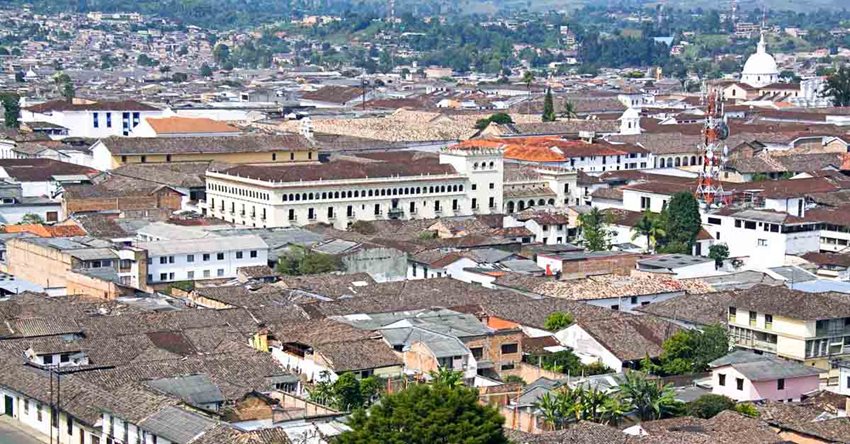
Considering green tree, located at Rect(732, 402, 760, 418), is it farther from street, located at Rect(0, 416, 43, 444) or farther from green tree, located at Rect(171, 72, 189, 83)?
green tree, located at Rect(171, 72, 189, 83)

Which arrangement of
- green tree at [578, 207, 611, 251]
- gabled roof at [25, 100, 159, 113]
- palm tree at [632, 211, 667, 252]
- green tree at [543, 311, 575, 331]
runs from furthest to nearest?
gabled roof at [25, 100, 159, 113] < palm tree at [632, 211, 667, 252] < green tree at [578, 207, 611, 251] < green tree at [543, 311, 575, 331]

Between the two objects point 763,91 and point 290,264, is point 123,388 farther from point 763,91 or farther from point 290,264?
point 763,91

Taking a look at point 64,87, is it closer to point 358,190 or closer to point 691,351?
point 358,190

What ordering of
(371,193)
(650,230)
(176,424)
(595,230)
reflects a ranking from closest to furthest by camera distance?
(176,424) < (595,230) < (650,230) < (371,193)

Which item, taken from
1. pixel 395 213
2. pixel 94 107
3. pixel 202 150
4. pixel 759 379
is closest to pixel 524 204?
pixel 395 213

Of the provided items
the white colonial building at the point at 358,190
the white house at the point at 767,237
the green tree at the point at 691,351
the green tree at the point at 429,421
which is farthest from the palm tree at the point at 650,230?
the green tree at the point at 429,421

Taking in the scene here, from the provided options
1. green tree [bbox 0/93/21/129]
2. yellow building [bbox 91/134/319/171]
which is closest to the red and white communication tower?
yellow building [bbox 91/134/319/171]

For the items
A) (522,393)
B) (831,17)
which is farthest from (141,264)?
(831,17)
